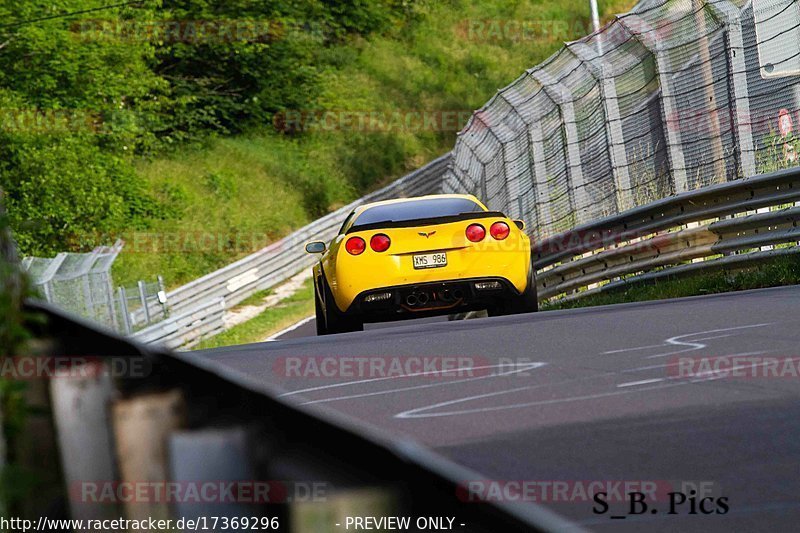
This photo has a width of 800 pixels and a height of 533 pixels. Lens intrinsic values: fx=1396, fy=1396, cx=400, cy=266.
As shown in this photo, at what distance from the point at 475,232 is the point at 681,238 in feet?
12.2

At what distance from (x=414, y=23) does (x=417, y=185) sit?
18.2 m

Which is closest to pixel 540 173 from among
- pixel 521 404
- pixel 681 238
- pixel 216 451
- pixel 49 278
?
pixel 681 238

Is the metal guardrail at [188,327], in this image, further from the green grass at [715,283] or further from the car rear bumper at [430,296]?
the car rear bumper at [430,296]

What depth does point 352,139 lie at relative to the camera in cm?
5238

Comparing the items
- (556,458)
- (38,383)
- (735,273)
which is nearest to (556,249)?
(735,273)

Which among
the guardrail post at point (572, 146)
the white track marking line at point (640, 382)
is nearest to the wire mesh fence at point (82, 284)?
the guardrail post at point (572, 146)

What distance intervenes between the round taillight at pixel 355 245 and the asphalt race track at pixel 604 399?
1079 mm

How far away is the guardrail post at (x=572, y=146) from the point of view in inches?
→ 818

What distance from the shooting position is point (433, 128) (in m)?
56.0

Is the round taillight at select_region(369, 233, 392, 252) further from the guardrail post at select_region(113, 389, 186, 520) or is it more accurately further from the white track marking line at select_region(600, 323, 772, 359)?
the guardrail post at select_region(113, 389, 186, 520)

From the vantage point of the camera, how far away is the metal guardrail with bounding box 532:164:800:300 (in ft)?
47.3

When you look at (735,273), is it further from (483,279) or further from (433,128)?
(433,128)

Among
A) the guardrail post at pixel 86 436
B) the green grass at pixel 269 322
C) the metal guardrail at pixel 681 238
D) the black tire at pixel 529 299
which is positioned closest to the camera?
the guardrail post at pixel 86 436

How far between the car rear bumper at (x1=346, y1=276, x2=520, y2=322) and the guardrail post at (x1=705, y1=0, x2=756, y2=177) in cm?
389
